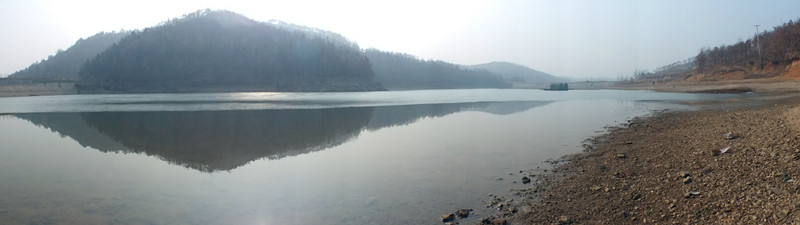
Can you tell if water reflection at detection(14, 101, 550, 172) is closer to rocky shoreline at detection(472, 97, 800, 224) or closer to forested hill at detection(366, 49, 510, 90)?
rocky shoreline at detection(472, 97, 800, 224)

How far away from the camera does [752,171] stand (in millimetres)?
6961

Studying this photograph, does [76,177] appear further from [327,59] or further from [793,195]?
[327,59]

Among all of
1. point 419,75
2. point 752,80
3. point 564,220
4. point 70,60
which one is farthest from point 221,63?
point 564,220

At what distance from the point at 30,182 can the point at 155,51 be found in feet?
393

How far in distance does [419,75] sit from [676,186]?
153066 mm

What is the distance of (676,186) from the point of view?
686 centimetres

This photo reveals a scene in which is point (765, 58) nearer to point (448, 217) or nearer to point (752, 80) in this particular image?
point (752, 80)

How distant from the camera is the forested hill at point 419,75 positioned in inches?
5832

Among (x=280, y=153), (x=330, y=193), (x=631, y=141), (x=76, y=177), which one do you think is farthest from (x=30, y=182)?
(x=631, y=141)

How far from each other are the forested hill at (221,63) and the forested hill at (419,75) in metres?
23.3

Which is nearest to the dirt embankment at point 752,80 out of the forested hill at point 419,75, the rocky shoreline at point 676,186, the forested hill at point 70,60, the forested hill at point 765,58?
the forested hill at point 765,58

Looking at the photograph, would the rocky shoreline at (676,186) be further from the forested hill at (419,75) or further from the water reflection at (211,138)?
the forested hill at (419,75)

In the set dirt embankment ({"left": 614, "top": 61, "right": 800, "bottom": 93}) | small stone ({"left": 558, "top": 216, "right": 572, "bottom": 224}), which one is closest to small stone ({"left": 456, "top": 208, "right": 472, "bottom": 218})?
small stone ({"left": 558, "top": 216, "right": 572, "bottom": 224})

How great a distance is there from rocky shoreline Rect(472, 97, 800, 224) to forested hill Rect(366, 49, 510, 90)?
417 feet
